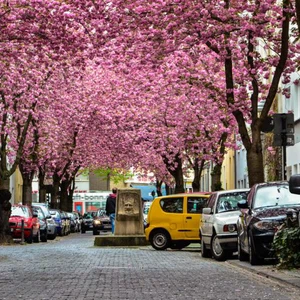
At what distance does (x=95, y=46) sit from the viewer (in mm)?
22531

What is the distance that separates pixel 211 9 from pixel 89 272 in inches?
282

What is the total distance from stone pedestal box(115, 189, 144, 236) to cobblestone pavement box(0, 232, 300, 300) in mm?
13205

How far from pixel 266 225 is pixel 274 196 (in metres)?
1.42

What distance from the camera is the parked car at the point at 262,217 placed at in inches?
738

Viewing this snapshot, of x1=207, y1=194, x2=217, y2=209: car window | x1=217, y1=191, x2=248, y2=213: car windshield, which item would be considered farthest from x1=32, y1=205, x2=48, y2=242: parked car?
x1=217, y1=191, x2=248, y2=213: car windshield

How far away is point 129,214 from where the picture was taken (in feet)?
115

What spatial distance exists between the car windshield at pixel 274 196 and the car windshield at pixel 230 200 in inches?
116

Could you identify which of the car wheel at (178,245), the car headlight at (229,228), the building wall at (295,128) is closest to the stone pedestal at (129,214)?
the car wheel at (178,245)

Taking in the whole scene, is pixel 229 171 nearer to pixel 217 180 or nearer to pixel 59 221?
pixel 59 221

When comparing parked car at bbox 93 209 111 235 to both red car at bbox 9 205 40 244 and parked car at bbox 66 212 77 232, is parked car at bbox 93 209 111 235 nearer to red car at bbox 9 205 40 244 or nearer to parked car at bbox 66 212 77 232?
parked car at bbox 66 212 77 232

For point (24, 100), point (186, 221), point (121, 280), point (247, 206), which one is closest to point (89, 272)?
point (121, 280)

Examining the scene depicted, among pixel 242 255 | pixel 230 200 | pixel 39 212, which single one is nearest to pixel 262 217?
pixel 242 255

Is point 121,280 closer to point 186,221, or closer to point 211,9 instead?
point 211,9

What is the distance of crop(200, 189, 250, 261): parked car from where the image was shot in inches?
881
